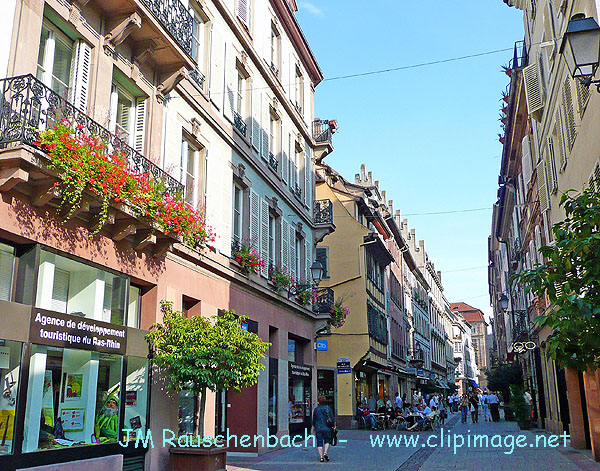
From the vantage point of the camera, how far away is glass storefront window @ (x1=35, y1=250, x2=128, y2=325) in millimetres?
9783

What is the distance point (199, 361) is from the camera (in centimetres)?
1176

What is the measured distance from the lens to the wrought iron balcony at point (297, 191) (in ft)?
75.5

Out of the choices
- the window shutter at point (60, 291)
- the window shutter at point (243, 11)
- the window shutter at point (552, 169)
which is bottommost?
the window shutter at point (60, 291)

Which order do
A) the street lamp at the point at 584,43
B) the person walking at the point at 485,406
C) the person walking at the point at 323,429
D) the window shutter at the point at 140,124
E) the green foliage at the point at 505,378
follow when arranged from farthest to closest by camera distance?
1. the green foliage at the point at 505,378
2. the person walking at the point at 485,406
3. the person walking at the point at 323,429
4. the window shutter at the point at 140,124
5. the street lamp at the point at 584,43

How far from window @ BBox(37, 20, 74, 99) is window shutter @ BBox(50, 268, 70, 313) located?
2933mm

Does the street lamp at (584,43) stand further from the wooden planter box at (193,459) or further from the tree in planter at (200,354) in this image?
the wooden planter box at (193,459)

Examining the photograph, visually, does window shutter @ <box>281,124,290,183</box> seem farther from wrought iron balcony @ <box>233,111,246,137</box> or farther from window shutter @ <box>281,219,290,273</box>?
wrought iron balcony @ <box>233,111,246,137</box>

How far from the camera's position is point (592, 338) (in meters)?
6.62

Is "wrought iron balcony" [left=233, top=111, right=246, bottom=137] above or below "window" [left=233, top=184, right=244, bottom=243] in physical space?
above

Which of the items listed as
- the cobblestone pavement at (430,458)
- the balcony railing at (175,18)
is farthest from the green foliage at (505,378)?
the balcony railing at (175,18)

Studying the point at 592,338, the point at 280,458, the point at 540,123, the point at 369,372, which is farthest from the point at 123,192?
the point at 369,372

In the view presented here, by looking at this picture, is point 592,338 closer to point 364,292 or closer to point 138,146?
point 138,146

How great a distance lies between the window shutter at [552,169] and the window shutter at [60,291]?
46.1ft

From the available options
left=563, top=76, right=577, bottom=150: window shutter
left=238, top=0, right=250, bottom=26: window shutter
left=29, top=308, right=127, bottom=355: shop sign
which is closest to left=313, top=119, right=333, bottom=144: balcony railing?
left=238, top=0, right=250, bottom=26: window shutter
